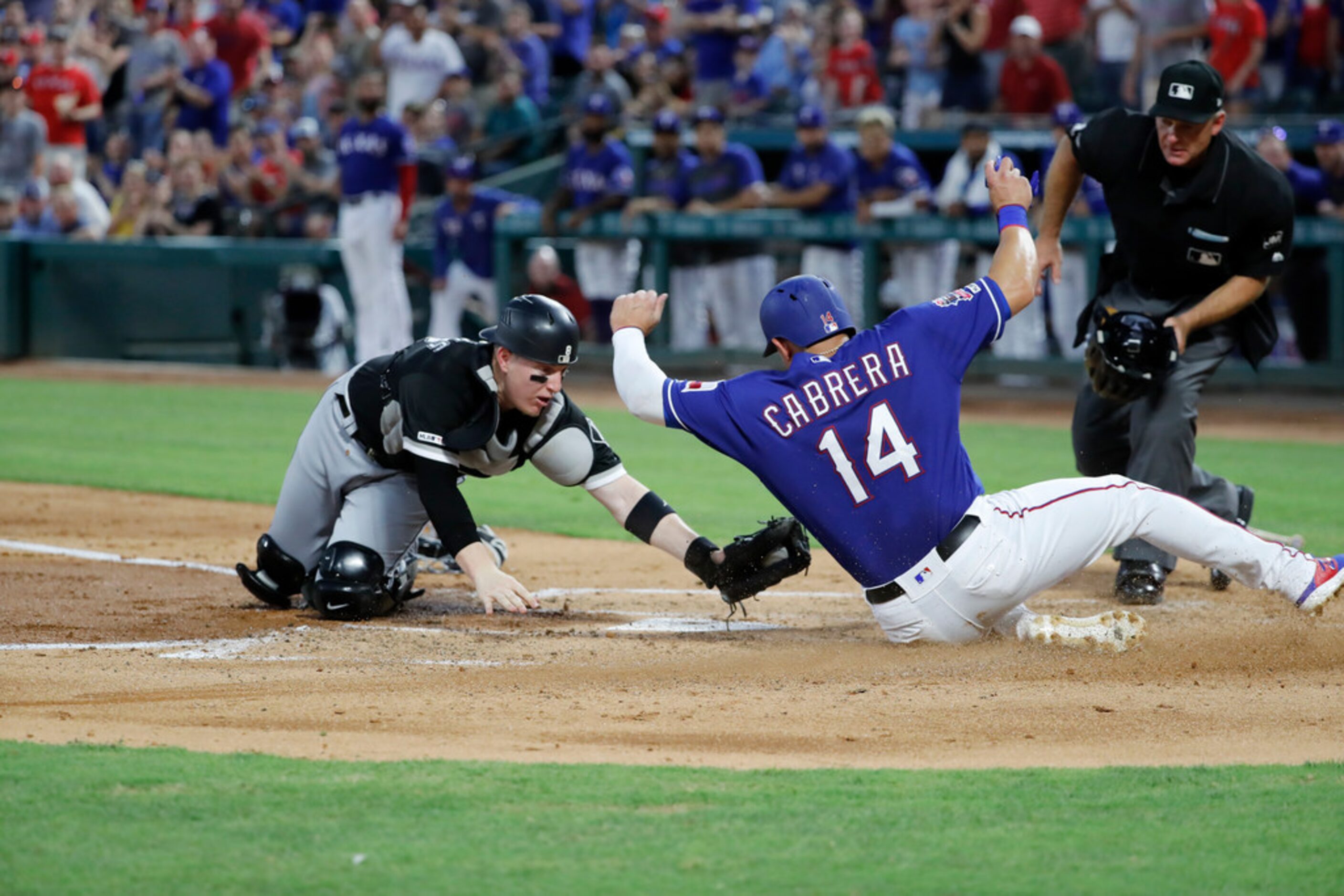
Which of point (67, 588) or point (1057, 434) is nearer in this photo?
point (67, 588)

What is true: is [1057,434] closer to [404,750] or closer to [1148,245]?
[1148,245]

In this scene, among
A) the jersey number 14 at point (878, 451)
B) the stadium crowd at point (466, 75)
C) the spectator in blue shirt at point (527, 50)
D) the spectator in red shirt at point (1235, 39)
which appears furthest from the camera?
the spectator in blue shirt at point (527, 50)

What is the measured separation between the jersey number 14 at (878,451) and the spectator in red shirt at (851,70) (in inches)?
442

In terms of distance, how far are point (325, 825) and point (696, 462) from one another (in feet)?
25.5

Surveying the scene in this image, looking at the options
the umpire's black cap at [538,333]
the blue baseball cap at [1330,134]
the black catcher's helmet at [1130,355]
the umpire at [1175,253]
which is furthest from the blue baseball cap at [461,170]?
the umpire's black cap at [538,333]

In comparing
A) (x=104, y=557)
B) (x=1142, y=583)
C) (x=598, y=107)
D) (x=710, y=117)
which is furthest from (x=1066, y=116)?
(x=104, y=557)

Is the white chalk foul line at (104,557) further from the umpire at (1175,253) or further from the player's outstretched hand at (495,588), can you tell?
the umpire at (1175,253)

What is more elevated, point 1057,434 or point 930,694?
point 930,694

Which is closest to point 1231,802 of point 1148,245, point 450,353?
point 450,353

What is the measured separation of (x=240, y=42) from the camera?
19469 mm

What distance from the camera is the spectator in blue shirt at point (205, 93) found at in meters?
18.9

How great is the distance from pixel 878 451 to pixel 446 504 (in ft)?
4.64

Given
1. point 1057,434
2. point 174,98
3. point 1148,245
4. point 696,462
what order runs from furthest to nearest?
point 174,98
point 1057,434
point 696,462
point 1148,245

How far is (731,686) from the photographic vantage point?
4965mm
